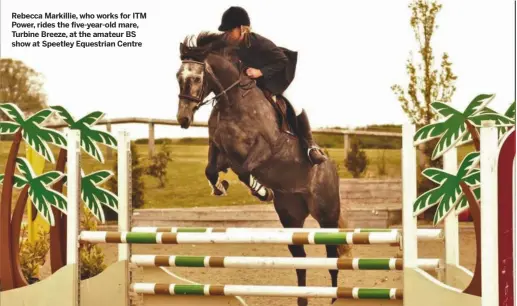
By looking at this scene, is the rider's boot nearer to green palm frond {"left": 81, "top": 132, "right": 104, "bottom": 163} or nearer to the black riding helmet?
the black riding helmet

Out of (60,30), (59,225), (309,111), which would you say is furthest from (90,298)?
(60,30)

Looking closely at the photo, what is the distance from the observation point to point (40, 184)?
3.56m

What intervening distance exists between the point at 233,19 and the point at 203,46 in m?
0.28

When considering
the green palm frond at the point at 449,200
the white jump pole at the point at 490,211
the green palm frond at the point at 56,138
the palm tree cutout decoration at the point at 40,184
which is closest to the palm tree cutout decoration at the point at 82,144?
the palm tree cutout decoration at the point at 40,184

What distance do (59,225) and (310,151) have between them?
156cm

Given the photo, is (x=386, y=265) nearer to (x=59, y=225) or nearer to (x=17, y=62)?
(x=59, y=225)

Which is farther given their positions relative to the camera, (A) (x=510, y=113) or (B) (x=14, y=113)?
(B) (x=14, y=113)

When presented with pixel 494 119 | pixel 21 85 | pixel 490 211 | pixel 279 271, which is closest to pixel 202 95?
pixel 494 119

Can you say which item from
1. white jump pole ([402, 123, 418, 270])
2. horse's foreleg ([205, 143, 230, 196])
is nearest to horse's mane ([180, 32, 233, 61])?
horse's foreleg ([205, 143, 230, 196])

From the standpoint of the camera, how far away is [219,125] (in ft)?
15.1

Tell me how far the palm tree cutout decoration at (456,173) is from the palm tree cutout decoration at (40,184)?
1.30 m

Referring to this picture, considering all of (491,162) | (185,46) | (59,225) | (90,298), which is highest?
(185,46)

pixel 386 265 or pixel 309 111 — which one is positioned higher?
pixel 309 111

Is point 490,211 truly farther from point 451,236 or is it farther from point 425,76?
point 425,76
